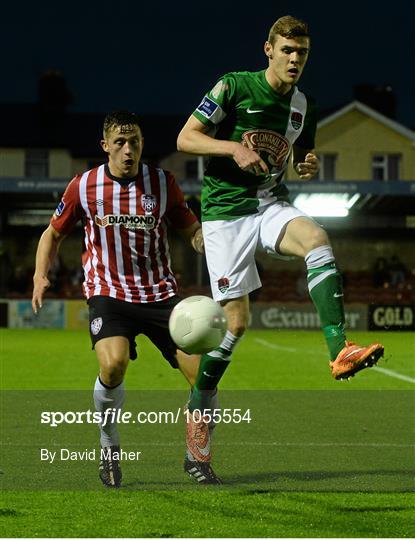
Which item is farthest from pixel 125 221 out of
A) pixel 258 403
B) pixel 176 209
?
pixel 258 403

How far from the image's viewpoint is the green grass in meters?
5.56

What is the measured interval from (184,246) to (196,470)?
115 ft

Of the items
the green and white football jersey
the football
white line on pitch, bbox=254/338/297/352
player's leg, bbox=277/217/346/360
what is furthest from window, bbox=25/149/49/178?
player's leg, bbox=277/217/346/360

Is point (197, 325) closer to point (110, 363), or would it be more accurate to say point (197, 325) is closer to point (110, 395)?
point (110, 363)

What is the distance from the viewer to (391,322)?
28.0 metres

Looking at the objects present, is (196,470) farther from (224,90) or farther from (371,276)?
(371,276)

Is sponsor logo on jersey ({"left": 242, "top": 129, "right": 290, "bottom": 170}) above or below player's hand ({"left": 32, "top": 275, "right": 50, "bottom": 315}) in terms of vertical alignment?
above

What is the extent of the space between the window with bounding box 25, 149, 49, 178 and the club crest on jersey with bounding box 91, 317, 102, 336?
41677 mm

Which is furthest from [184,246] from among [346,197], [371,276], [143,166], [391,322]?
[143,166]

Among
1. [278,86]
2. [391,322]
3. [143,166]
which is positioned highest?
[278,86]

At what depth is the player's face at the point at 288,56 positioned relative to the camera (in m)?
6.35

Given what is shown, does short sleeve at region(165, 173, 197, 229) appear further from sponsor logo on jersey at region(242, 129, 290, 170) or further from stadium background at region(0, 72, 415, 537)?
stadium background at region(0, 72, 415, 537)

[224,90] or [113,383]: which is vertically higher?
[224,90]

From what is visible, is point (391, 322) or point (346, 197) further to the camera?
point (346, 197)
